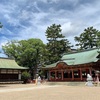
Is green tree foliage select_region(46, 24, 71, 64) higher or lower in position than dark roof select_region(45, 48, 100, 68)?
higher

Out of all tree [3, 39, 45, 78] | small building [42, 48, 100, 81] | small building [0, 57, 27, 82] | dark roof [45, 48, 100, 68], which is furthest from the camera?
tree [3, 39, 45, 78]

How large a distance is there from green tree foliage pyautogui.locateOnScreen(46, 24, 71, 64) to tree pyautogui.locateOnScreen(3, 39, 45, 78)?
2.56 m

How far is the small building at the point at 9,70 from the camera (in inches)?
1501

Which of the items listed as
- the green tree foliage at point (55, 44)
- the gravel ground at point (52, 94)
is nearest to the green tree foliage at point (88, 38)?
the green tree foliage at point (55, 44)

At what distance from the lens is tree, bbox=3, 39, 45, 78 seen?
4788cm

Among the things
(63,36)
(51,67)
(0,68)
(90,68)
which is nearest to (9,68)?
(0,68)

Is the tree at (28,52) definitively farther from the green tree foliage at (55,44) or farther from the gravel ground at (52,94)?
the gravel ground at (52,94)

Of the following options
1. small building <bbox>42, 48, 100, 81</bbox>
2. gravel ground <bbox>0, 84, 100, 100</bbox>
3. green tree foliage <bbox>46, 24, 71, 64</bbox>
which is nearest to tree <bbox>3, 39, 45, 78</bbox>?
green tree foliage <bbox>46, 24, 71, 64</bbox>

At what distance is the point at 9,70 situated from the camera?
129 feet

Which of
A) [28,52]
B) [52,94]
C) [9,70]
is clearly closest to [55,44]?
[28,52]

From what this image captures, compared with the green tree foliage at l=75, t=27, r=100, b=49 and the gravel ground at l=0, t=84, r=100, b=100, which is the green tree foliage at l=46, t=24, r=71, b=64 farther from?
the gravel ground at l=0, t=84, r=100, b=100

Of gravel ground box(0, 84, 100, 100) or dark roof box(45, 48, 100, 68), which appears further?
dark roof box(45, 48, 100, 68)

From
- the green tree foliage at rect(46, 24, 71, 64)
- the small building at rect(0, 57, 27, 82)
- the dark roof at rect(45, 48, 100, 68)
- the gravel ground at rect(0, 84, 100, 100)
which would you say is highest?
the green tree foliage at rect(46, 24, 71, 64)

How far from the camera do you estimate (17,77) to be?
4047 centimetres
